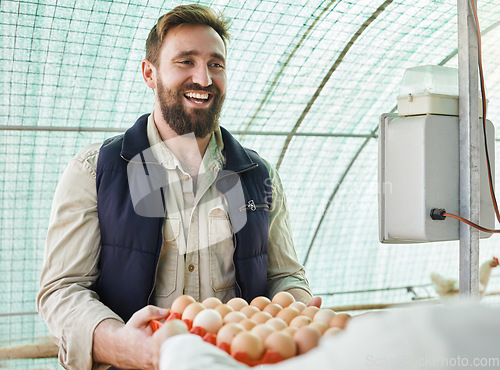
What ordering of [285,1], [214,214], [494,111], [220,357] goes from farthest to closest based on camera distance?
[494,111] < [285,1] < [214,214] < [220,357]

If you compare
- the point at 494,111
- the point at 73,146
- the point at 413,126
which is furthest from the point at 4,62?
the point at 494,111

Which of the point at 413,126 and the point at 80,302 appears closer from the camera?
the point at 80,302

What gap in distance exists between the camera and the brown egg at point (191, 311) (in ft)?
4.87

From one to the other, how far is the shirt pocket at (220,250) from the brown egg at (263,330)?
78 centimetres

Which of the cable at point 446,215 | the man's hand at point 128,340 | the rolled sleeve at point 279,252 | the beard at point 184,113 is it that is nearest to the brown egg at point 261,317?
the man's hand at point 128,340

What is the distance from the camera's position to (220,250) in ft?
7.04

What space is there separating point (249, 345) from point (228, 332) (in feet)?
0.28

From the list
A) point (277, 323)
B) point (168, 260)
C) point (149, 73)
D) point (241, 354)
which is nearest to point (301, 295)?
point (168, 260)

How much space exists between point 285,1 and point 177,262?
8.70 ft

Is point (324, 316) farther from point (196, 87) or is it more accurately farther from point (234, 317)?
point (196, 87)

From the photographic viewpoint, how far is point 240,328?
4.37 ft

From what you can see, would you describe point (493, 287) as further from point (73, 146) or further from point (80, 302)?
point (80, 302)

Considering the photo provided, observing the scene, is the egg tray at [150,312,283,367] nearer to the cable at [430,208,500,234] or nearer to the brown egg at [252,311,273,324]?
the brown egg at [252,311,273,324]

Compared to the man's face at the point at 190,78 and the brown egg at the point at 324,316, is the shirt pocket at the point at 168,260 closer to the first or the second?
the man's face at the point at 190,78
